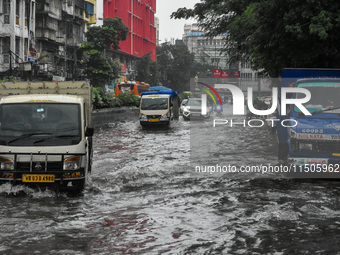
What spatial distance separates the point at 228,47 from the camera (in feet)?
98.3

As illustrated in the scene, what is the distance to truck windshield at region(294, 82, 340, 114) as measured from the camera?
38.9 feet

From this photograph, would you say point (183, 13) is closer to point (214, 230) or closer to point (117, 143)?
point (117, 143)

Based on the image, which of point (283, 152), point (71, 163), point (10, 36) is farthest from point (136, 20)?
point (71, 163)

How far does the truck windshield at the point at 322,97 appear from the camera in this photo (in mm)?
11852

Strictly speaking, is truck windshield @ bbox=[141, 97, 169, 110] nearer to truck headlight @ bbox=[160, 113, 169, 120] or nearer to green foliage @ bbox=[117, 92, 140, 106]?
truck headlight @ bbox=[160, 113, 169, 120]

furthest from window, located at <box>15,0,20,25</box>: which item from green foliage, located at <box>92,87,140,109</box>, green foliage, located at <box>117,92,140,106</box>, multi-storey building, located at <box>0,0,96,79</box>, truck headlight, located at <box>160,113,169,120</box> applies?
truck headlight, located at <box>160,113,169,120</box>

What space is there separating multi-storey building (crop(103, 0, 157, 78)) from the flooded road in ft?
246

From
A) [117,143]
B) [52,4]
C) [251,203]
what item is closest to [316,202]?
[251,203]

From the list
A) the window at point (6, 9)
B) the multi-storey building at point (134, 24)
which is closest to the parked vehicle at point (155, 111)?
the window at point (6, 9)

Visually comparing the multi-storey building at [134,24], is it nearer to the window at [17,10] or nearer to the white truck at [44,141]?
the window at [17,10]

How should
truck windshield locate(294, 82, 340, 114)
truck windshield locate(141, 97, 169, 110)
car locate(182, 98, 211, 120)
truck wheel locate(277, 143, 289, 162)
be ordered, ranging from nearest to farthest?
truck windshield locate(294, 82, 340, 114), truck wheel locate(277, 143, 289, 162), truck windshield locate(141, 97, 169, 110), car locate(182, 98, 211, 120)

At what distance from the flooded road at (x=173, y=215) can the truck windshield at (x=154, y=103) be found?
1634cm

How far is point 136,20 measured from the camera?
10112 centimetres

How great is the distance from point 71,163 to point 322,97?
17.8 ft
